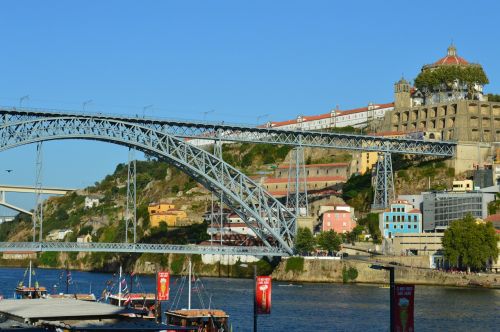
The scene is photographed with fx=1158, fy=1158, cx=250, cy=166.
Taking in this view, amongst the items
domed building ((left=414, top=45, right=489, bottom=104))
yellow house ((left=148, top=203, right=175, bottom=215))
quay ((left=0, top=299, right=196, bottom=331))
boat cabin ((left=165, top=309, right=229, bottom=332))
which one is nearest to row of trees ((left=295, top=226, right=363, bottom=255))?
domed building ((left=414, top=45, right=489, bottom=104))

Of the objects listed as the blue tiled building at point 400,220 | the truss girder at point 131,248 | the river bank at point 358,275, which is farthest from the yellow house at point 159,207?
the truss girder at point 131,248

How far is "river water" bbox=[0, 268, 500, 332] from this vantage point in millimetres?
55906

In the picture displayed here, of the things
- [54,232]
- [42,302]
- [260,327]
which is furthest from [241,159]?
[42,302]

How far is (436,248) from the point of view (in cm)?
9594

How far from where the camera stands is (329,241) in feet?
321

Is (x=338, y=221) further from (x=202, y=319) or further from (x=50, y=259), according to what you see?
(x=202, y=319)

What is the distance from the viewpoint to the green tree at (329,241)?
9744 cm

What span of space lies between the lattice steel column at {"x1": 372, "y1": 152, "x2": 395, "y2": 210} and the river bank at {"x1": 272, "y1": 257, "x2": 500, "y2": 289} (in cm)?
1456

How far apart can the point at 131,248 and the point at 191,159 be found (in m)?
10.3

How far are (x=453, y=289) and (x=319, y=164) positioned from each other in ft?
175

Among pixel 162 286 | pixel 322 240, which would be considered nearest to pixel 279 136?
pixel 322 240

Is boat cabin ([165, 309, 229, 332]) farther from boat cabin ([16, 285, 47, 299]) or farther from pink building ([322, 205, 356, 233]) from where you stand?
pink building ([322, 205, 356, 233])

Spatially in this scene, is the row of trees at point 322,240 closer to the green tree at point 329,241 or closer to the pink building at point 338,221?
the green tree at point 329,241

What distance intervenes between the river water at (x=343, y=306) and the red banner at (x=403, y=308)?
70.7ft
